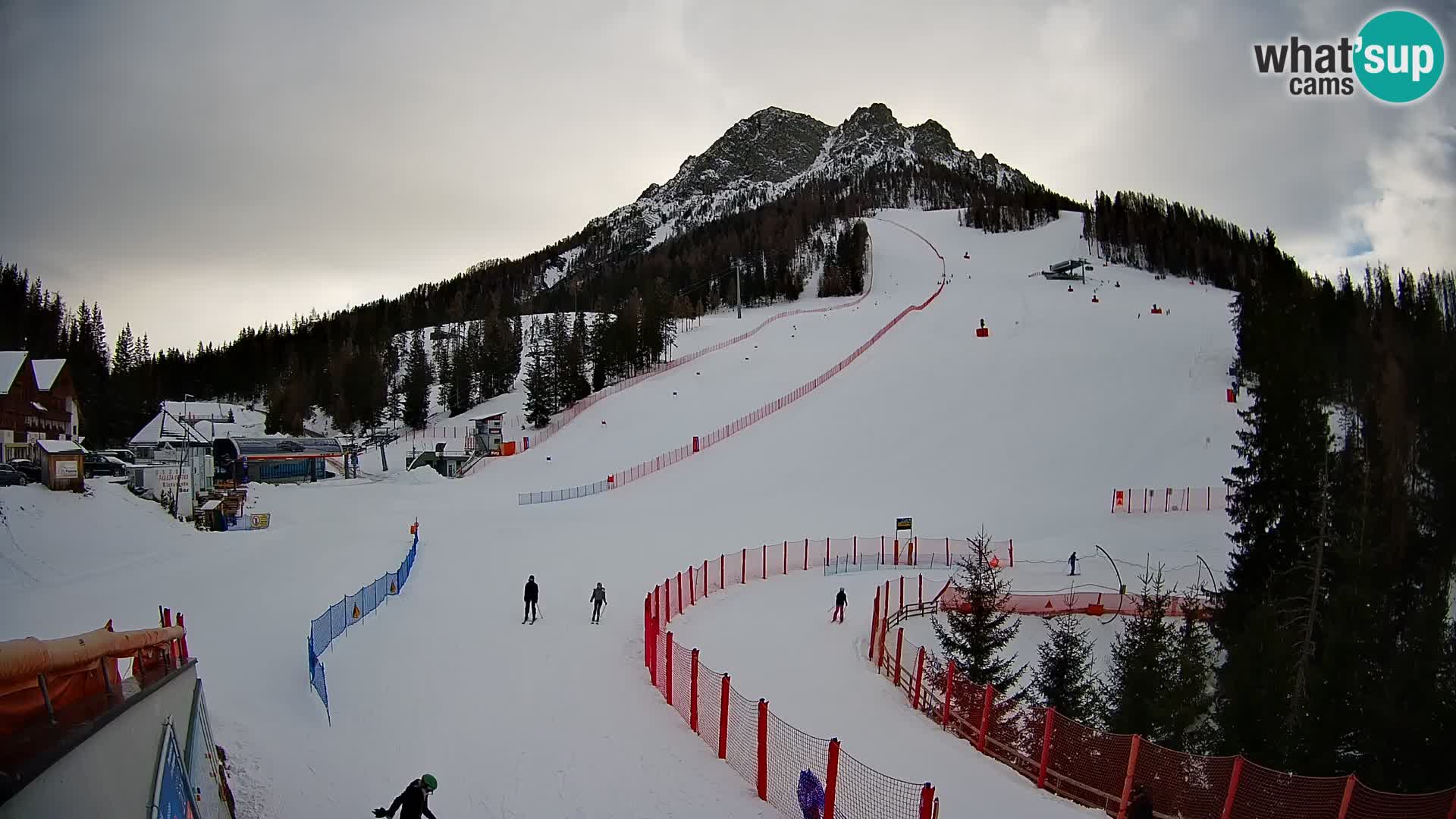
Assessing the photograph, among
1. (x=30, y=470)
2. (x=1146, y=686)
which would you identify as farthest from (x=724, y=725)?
(x=30, y=470)

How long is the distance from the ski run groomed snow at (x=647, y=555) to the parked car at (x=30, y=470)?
1496 millimetres

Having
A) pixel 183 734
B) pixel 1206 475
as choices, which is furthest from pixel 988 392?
pixel 183 734

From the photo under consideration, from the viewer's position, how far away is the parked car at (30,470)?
26688 mm

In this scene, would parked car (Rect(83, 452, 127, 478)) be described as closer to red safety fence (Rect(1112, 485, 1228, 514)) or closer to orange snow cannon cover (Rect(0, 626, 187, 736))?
orange snow cannon cover (Rect(0, 626, 187, 736))

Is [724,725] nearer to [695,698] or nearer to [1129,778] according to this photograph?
[695,698]

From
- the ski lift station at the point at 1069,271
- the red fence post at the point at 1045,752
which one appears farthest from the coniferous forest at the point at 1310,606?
the ski lift station at the point at 1069,271

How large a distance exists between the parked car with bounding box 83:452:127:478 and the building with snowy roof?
2.29m

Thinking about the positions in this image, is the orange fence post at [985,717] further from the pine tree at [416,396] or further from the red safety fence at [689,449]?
the pine tree at [416,396]

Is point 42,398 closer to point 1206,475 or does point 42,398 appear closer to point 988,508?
point 988,508

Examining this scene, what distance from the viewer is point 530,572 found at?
24625 millimetres

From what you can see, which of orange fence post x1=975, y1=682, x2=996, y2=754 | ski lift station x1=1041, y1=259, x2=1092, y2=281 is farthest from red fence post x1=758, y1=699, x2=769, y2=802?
ski lift station x1=1041, y1=259, x2=1092, y2=281

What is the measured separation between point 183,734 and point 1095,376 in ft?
177

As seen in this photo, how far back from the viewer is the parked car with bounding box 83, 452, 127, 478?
3991 cm

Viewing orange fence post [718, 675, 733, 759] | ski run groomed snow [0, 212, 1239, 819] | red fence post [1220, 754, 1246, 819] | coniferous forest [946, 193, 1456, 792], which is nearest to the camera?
red fence post [1220, 754, 1246, 819]
